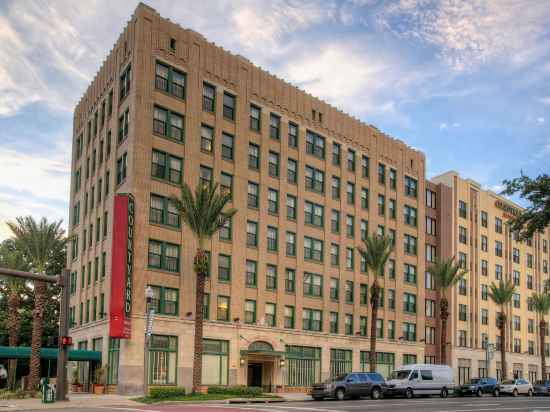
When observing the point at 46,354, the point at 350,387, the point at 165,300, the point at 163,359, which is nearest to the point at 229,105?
the point at 165,300

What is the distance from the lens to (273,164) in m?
61.6

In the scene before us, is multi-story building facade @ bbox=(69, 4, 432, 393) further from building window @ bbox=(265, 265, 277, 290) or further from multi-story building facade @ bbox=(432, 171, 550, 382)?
multi-story building facade @ bbox=(432, 171, 550, 382)

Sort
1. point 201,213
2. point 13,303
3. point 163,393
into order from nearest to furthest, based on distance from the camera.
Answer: point 163,393 < point 201,213 < point 13,303

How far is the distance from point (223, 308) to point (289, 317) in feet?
26.9

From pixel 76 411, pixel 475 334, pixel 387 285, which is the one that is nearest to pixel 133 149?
pixel 76 411

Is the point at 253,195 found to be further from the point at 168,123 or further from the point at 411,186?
the point at 411,186

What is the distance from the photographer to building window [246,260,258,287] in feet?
190

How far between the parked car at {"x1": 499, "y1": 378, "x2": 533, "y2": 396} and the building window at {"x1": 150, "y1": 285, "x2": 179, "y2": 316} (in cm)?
3178

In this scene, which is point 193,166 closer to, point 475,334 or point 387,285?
point 387,285

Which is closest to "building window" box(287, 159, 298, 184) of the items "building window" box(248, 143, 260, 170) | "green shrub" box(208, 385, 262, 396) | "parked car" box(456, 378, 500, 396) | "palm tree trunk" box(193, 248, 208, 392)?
"building window" box(248, 143, 260, 170)

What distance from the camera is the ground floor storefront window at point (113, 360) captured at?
4884 centimetres

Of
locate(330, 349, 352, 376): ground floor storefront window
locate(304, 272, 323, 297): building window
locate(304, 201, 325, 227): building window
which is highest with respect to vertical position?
locate(304, 201, 325, 227): building window

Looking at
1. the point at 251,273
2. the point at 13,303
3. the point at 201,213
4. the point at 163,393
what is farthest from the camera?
the point at 251,273

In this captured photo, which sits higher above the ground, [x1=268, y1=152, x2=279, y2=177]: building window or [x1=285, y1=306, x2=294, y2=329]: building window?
[x1=268, y1=152, x2=279, y2=177]: building window
